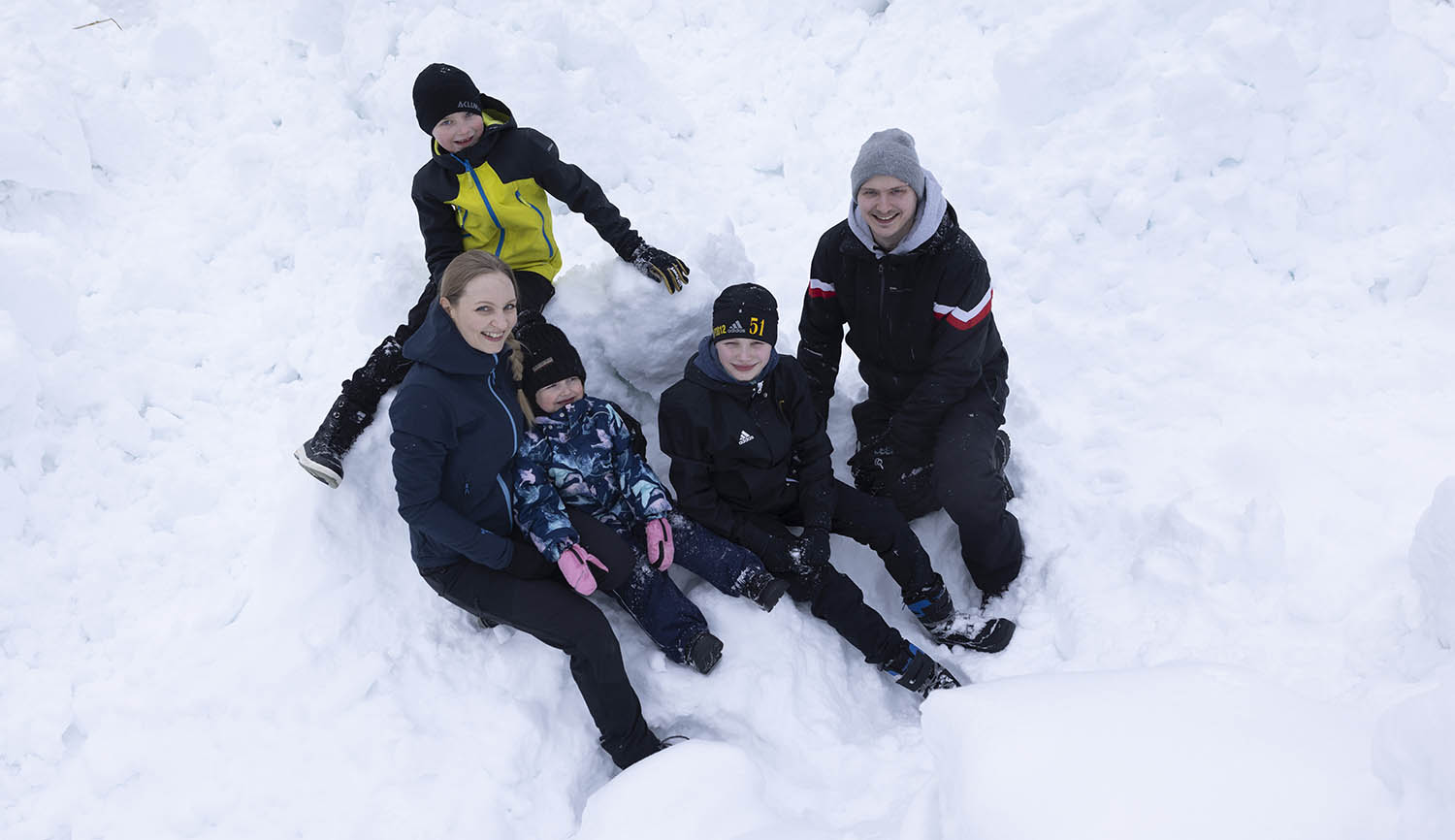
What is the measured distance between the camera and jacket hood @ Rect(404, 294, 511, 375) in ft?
9.12

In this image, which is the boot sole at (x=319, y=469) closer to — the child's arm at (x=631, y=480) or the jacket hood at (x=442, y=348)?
the jacket hood at (x=442, y=348)

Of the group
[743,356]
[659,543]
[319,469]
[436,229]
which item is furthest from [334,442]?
[743,356]

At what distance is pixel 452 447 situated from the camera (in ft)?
9.36

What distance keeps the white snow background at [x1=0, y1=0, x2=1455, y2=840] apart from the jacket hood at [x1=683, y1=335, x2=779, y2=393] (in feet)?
1.54

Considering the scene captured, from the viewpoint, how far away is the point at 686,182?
222 inches

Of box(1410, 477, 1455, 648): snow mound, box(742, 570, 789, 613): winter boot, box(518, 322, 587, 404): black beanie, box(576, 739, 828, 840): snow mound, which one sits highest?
box(518, 322, 587, 404): black beanie

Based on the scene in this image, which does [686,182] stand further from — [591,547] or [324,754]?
[324,754]

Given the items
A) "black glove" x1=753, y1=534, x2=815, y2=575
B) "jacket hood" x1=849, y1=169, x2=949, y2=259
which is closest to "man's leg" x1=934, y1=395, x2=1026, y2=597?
"black glove" x1=753, y1=534, x2=815, y2=575

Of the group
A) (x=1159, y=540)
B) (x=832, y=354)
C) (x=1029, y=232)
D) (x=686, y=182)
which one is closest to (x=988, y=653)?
(x=1159, y=540)

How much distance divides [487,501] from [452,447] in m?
0.27

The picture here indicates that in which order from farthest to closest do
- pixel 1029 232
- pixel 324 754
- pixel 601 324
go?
1. pixel 1029 232
2. pixel 601 324
3. pixel 324 754

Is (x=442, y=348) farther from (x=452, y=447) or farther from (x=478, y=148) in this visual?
(x=478, y=148)

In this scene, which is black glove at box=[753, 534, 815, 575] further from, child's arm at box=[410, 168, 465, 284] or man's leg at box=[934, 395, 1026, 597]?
child's arm at box=[410, 168, 465, 284]

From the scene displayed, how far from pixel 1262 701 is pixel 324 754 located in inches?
112
